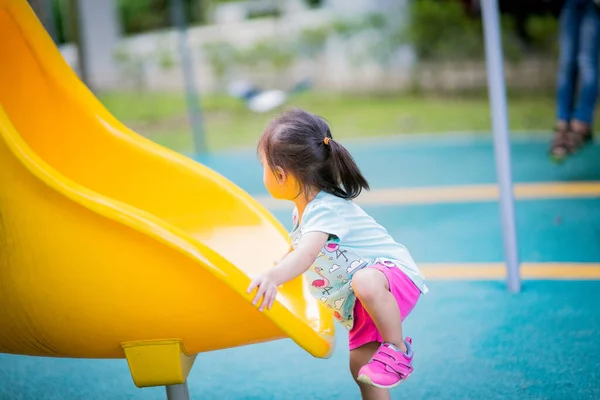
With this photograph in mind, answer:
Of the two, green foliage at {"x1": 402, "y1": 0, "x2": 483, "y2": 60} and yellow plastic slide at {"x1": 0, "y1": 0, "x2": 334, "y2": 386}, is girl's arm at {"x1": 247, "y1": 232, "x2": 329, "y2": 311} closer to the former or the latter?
yellow plastic slide at {"x1": 0, "y1": 0, "x2": 334, "y2": 386}

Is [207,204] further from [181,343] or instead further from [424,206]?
[424,206]

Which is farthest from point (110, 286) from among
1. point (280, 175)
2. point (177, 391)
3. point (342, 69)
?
point (342, 69)

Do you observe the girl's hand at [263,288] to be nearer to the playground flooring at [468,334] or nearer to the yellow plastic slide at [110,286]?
the yellow plastic slide at [110,286]

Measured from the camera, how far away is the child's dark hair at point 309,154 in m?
1.48

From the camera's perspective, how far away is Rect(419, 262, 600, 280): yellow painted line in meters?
2.57

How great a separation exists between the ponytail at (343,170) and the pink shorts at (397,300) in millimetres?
162

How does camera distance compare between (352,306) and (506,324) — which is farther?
(506,324)

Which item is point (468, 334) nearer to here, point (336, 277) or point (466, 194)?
point (336, 277)

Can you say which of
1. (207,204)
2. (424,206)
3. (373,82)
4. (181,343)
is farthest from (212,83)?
(181,343)

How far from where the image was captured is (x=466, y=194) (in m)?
3.98

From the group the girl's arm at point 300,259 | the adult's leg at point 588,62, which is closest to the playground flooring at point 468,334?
the adult's leg at point 588,62

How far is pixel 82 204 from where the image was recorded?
134cm

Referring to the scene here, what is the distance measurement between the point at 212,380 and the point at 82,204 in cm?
79

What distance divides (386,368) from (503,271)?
1.36 metres
